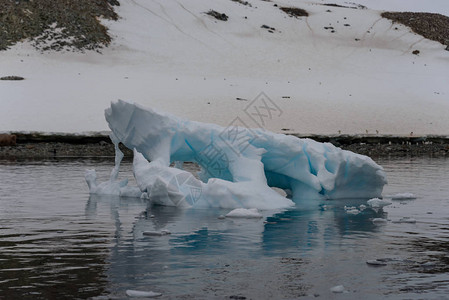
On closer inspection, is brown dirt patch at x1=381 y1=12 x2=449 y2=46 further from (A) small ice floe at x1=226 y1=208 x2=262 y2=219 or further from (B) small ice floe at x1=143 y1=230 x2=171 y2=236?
(B) small ice floe at x1=143 y1=230 x2=171 y2=236

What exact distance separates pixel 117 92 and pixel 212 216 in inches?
1430

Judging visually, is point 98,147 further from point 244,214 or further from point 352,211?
point 244,214

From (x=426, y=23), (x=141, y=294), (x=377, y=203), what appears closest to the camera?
(x=141, y=294)

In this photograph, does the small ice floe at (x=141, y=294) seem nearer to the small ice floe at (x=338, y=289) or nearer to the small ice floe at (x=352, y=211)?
the small ice floe at (x=338, y=289)

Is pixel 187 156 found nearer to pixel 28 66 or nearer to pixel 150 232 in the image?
pixel 150 232

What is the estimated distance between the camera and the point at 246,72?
200ft

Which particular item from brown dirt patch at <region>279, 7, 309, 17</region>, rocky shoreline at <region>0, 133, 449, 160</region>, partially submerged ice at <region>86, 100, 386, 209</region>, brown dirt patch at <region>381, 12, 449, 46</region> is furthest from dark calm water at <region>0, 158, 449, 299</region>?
brown dirt patch at <region>279, 7, 309, 17</region>

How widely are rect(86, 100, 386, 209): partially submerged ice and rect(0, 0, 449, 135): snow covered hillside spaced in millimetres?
21090

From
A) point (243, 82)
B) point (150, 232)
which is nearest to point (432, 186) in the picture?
point (150, 232)

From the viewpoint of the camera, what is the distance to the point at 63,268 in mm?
10039

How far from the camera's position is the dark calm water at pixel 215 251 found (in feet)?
29.5

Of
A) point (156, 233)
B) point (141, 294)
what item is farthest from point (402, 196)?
point (141, 294)

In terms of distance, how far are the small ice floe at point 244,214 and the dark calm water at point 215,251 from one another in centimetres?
32

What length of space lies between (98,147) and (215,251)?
88.2ft
